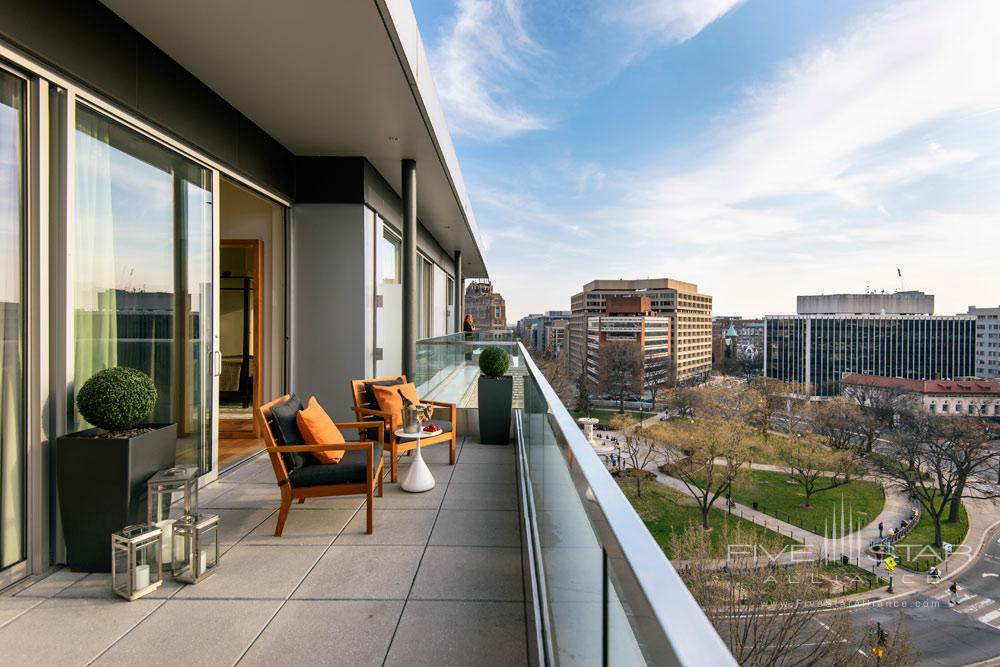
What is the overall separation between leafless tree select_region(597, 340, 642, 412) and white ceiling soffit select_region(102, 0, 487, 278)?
49.7 metres

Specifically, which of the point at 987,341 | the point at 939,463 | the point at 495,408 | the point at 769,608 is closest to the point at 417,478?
the point at 495,408

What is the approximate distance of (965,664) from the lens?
2423cm

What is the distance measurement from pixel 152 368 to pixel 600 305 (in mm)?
91369

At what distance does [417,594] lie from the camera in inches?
104

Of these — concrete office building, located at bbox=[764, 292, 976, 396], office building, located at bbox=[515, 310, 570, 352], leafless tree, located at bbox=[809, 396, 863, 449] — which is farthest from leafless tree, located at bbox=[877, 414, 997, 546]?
office building, located at bbox=[515, 310, 570, 352]

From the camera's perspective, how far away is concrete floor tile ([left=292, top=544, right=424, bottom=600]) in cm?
265

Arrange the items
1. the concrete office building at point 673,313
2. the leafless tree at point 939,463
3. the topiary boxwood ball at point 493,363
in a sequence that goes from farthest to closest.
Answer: the concrete office building at point 673,313, the leafless tree at point 939,463, the topiary boxwood ball at point 493,363

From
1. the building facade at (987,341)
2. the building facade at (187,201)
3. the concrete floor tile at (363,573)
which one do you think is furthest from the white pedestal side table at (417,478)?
the building facade at (987,341)

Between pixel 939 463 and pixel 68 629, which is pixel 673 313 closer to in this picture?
pixel 939 463

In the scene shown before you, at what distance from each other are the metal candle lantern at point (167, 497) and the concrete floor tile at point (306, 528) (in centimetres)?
53

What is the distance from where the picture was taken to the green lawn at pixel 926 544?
87.7ft

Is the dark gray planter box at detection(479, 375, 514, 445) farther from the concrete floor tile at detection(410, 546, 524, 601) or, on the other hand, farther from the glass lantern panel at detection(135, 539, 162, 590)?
the glass lantern panel at detection(135, 539, 162, 590)

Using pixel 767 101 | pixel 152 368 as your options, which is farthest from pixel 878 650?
pixel 767 101

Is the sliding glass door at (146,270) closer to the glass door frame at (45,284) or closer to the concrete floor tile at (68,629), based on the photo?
the glass door frame at (45,284)
